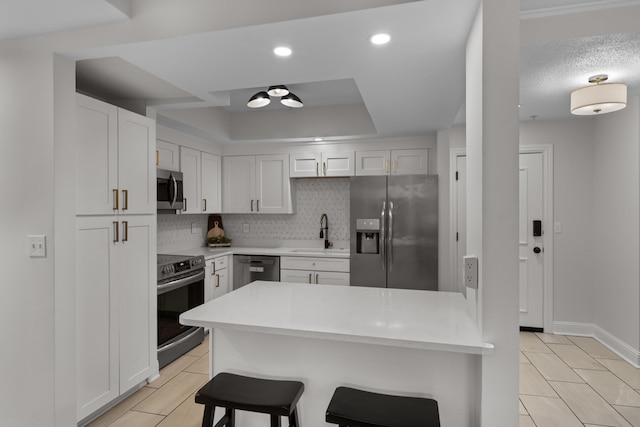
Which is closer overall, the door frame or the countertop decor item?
the door frame

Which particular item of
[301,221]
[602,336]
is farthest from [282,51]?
[602,336]

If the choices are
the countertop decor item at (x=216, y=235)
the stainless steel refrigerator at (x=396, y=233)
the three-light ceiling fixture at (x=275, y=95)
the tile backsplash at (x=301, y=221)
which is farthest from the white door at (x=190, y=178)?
the stainless steel refrigerator at (x=396, y=233)

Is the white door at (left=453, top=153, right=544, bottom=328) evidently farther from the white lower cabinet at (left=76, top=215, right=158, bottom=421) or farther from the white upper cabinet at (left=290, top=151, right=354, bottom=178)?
the white lower cabinet at (left=76, top=215, right=158, bottom=421)

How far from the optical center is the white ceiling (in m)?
1.68

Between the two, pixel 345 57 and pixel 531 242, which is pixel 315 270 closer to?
pixel 531 242

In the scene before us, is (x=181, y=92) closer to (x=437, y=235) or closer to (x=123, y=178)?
(x=123, y=178)

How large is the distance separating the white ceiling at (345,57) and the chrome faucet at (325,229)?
6.47ft

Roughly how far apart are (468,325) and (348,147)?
309 centimetres

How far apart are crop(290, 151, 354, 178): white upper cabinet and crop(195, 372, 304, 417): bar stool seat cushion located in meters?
3.09

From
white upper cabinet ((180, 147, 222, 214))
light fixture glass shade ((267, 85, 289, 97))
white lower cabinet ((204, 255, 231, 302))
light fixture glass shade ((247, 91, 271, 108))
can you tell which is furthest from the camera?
white upper cabinet ((180, 147, 222, 214))

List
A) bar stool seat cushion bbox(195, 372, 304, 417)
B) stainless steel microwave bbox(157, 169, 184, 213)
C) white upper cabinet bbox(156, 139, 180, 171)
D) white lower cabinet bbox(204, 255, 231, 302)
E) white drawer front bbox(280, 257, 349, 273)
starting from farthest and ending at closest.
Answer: white drawer front bbox(280, 257, 349, 273) → white lower cabinet bbox(204, 255, 231, 302) → white upper cabinet bbox(156, 139, 180, 171) → stainless steel microwave bbox(157, 169, 184, 213) → bar stool seat cushion bbox(195, 372, 304, 417)

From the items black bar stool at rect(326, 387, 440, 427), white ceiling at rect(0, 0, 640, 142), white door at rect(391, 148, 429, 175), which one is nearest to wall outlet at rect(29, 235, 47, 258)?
white ceiling at rect(0, 0, 640, 142)

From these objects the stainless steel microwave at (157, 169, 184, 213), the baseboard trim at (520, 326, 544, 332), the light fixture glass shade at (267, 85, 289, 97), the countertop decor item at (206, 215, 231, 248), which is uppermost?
the light fixture glass shade at (267, 85, 289, 97)

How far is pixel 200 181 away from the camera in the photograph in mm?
4234
